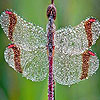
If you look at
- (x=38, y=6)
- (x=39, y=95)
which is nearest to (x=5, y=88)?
(x=39, y=95)

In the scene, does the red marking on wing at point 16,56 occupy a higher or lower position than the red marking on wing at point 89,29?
lower

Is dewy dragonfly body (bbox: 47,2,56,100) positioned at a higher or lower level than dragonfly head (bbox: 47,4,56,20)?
lower

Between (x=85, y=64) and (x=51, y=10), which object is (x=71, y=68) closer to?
(x=85, y=64)

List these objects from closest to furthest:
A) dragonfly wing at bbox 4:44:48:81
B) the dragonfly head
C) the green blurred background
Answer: the dragonfly head < dragonfly wing at bbox 4:44:48:81 < the green blurred background

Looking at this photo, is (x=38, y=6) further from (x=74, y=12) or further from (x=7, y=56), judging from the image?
(x=7, y=56)

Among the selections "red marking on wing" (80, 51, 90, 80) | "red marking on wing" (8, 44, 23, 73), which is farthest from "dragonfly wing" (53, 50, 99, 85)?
"red marking on wing" (8, 44, 23, 73)

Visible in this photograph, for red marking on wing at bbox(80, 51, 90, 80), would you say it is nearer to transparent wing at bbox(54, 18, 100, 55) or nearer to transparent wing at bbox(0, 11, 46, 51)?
transparent wing at bbox(54, 18, 100, 55)

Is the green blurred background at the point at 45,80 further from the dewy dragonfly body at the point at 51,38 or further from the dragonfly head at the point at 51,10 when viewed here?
the dragonfly head at the point at 51,10

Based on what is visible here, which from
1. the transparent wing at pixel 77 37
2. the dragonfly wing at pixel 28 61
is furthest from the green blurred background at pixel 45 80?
the transparent wing at pixel 77 37
